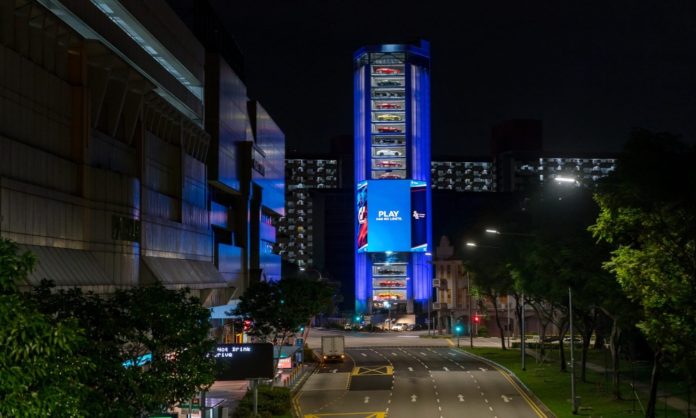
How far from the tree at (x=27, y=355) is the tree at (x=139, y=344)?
22.2ft

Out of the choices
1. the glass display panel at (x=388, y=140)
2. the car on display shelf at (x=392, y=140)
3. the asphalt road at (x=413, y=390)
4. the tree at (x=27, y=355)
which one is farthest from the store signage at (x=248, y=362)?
the car on display shelf at (x=392, y=140)

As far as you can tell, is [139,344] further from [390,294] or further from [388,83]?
[390,294]

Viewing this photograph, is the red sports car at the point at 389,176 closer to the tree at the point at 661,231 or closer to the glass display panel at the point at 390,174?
the glass display panel at the point at 390,174

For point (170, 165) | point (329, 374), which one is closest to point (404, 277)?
point (329, 374)

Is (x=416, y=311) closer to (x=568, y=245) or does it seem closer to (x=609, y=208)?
(x=568, y=245)

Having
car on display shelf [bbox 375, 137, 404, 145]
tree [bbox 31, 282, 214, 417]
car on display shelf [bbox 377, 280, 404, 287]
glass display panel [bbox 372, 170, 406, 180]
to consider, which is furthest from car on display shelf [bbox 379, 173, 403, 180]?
tree [bbox 31, 282, 214, 417]

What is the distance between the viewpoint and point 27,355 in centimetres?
1423

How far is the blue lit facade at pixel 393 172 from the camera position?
192 metres

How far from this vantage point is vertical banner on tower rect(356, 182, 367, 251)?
634 ft

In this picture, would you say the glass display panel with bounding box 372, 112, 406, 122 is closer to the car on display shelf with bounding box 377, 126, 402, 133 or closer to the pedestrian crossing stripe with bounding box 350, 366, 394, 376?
the car on display shelf with bounding box 377, 126, 402, 133

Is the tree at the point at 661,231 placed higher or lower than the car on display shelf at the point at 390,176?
lower

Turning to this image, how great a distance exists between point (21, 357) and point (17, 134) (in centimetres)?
2849

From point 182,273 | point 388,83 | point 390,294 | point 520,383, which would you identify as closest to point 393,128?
point 388,83

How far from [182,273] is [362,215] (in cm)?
12889
